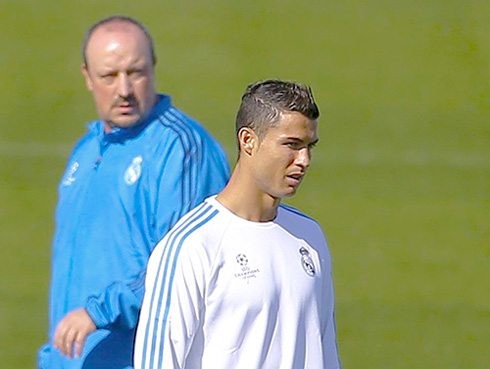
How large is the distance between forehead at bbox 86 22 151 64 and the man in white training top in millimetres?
825

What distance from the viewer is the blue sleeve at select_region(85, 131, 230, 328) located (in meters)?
3.63

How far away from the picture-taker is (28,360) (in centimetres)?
709

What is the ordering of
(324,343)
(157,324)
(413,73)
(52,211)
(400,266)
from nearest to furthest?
(157,324)
(324,343)
(400,266)
(52,211)
(413,73)

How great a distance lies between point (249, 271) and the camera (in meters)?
3.11

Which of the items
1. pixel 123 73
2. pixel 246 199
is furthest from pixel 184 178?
pixel 246 199

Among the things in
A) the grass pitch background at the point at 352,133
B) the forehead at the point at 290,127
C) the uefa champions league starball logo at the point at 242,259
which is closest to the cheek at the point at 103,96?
the forehead at the point at 290,127

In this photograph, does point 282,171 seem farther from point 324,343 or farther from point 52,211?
point 52,211

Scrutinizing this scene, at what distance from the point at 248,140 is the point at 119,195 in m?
0.80

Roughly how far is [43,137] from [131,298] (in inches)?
251

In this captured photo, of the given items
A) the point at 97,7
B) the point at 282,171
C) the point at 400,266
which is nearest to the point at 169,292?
the point at 282,171

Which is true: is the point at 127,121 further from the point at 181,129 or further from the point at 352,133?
the point at 352,133

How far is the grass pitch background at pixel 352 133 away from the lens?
305 inches

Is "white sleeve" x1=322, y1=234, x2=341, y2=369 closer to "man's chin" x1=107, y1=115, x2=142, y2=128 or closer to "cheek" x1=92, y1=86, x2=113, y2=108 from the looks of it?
"man's chin" x1=107, y1=115, x2=142, y2=128

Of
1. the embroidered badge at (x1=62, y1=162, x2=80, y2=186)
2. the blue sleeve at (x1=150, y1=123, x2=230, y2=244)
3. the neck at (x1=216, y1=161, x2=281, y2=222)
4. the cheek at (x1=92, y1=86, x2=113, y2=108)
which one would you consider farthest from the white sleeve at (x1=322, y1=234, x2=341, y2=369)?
the embroidered badge at (x1=62, y1=162, x2=80, y2=186)
